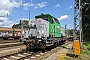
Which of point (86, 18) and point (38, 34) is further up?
point (86, 18)

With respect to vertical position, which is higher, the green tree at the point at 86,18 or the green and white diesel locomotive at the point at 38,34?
the green tree at the point at 86,18

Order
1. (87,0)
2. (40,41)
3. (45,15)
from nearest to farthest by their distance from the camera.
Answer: (40,41) < (45,15) < (87,0)

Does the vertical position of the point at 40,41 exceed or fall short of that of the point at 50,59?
it exceeds it

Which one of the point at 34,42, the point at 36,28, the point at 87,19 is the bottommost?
the point at 34,42

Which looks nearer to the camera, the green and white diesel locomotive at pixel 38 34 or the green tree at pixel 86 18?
the green and white diesel locomotive at pixel 38 34

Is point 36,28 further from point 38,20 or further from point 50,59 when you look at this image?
point 50,59

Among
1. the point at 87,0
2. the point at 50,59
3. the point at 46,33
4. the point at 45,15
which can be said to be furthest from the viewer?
the point at 87,0

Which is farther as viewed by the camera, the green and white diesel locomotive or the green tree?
the green tree

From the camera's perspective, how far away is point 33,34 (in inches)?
587

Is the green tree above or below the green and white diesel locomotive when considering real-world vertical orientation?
above

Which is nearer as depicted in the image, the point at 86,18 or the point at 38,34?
the point at 38,34

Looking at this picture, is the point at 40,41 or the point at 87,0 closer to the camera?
the point at 40,41

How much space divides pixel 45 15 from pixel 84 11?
26.9 metres

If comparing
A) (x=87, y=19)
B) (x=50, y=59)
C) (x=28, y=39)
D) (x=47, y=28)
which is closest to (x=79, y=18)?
(x=47, y=28)
